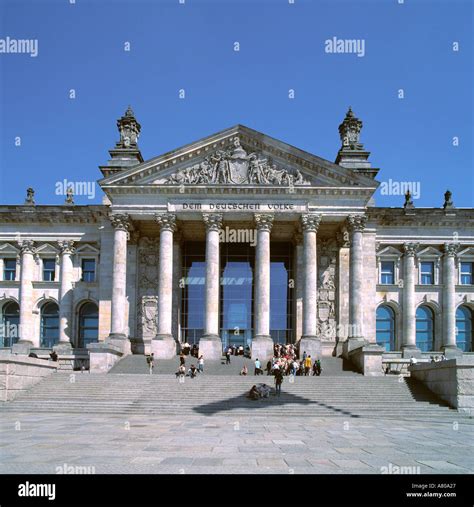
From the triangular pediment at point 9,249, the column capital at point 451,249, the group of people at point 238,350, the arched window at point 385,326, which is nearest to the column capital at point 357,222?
the arched window at point 385,326

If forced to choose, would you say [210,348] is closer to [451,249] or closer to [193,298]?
[193,298]

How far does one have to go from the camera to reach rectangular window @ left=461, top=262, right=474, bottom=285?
57406 millimetres

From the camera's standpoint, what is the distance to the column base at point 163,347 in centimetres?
4793

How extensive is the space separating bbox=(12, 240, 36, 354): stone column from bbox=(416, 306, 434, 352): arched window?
3428cm

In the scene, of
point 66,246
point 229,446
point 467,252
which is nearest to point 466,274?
point 467,252

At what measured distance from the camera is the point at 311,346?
48000 millimetres

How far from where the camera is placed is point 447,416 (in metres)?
31.5

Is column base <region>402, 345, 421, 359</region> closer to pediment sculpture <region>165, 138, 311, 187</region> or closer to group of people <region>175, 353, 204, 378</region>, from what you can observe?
pediment sculpture <region>165, 138, 311, 187</region>

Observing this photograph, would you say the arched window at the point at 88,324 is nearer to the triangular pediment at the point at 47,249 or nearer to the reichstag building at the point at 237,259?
the reichstag building at the point at 237,259

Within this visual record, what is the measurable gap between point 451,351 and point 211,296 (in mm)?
21559

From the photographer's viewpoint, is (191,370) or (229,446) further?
(191,370)

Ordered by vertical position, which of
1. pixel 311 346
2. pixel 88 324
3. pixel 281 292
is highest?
pixel 281 292
